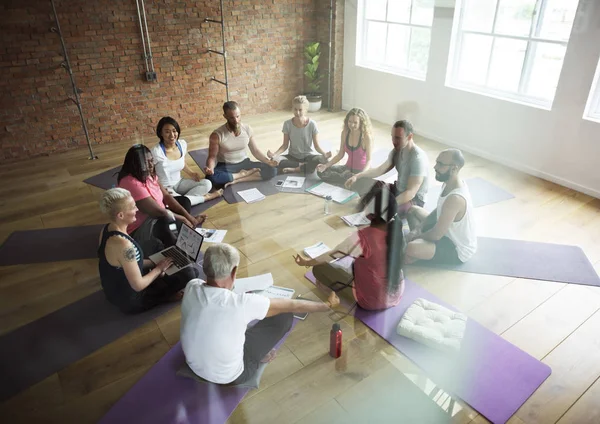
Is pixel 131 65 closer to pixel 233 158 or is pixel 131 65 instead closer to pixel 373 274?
pixel 233 158

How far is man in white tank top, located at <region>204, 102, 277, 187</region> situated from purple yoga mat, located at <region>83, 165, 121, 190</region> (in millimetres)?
1030

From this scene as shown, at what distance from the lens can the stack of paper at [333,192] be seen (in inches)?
153

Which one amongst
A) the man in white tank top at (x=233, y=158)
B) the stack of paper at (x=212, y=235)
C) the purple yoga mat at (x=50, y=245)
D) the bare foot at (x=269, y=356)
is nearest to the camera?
the bare foot at (x=269, y=356)

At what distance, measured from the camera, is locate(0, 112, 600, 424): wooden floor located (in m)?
2.03

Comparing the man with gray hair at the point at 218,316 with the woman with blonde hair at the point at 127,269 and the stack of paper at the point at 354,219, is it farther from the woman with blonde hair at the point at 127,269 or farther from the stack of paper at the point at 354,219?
the stack of paper at the point at 354,219

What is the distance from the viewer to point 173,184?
3766 millimetres

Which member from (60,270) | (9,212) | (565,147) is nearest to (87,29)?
(9,212)

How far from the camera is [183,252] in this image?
2770mm

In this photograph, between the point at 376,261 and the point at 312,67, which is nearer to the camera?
the point at 376,261

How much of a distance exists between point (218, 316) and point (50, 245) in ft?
7.57

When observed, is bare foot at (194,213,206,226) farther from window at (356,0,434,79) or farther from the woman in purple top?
window at (356,0,434,79)

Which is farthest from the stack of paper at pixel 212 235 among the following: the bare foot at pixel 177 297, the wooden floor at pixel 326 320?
the bare foot at pixel 177 297

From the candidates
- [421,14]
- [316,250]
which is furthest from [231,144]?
[421,14]

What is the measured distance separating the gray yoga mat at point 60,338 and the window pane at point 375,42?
291cm
